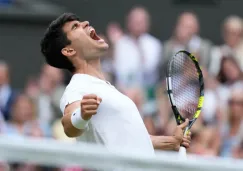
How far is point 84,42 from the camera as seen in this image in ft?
19.9

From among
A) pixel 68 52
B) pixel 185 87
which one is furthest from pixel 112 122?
pixel 185 87

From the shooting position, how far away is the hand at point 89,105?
5.21 metres

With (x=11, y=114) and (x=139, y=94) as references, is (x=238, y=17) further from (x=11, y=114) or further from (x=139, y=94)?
(x=11, y=114)

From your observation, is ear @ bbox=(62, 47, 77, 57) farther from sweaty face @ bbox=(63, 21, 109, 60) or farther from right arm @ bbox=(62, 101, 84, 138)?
right arm @ bbox=(62, 101, 84, 138)

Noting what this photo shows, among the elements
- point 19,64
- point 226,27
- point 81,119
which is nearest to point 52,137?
point 226,27

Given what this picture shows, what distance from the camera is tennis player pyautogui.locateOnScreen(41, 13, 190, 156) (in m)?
5.47

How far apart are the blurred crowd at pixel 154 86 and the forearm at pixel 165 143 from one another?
116 inches

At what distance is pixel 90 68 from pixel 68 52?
0.19 m

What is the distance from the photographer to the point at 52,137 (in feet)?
32.8

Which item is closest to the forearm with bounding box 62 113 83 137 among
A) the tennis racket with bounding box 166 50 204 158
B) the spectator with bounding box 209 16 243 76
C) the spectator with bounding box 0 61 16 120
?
the tennis racket with bounding box 166 50 204 158

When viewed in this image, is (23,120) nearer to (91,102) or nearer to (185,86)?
(185,86)

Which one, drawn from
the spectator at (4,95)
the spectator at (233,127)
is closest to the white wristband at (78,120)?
the spectator at (233,127)

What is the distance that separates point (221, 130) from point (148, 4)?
11.8ft

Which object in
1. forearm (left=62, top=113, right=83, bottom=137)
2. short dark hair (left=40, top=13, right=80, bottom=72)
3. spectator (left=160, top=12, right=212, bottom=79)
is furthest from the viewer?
spectator (left=160, top=12, right=212, bottom=79)
